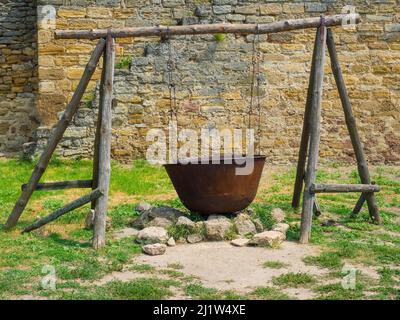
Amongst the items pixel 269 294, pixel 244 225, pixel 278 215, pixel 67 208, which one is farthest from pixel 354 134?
pixel 67 208

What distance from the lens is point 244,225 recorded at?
679cm

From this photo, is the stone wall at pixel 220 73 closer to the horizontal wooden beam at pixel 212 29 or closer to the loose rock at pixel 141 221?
the loose rock at pixel 141 221

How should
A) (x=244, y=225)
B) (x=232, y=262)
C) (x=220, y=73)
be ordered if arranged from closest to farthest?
(x=232, y=262), (x=244, y=225), (x=220, y=73)

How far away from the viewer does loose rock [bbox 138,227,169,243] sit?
6.41m

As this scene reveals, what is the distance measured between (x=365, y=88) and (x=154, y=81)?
12.4ft

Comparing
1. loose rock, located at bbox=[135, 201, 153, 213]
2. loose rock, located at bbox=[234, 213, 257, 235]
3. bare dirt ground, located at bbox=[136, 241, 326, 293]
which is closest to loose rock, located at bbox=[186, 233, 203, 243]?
bare dirt ground, located at bbox=[136, 241, 326, 293]

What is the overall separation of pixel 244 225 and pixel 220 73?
4850mm

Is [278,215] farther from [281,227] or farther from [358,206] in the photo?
[358,206]

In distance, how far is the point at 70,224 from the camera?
287 inches

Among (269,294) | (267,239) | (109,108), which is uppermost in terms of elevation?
(109,108)

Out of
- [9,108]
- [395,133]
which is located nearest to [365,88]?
[395,133]

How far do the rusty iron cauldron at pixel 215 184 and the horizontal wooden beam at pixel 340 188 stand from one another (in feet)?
2.11

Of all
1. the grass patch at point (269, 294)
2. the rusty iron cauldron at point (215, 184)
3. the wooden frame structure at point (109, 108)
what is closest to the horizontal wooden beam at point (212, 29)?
the wooden frame structure at point (109, 108)

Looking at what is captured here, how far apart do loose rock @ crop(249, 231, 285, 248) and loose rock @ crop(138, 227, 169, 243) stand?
88 centimetres
